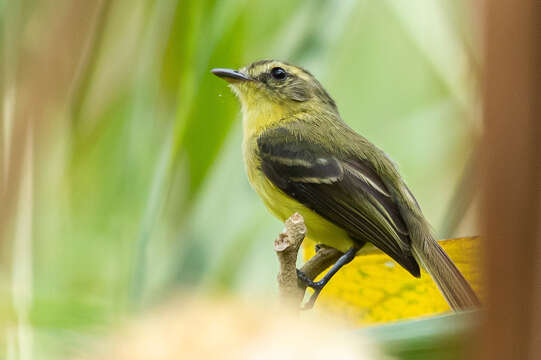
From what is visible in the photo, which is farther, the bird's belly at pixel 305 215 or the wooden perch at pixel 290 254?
the bird's belly at pixel 305 215

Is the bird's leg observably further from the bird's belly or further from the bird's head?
the bird's head

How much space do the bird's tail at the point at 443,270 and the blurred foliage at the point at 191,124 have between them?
0.11ft

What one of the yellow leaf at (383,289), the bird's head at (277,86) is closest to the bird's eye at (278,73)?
the bird's head at (277,86)

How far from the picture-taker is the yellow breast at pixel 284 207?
50 cm

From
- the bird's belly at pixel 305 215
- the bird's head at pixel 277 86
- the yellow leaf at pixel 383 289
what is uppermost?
the bird's head at pixel 277 86

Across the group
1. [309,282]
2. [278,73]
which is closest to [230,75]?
[278,73]

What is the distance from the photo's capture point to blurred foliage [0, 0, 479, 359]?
1.72 ft

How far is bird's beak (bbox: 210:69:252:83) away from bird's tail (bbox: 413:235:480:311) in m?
0.19

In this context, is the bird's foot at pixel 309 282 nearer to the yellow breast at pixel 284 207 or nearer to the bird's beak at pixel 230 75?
the yellow breast at pixel 284 207

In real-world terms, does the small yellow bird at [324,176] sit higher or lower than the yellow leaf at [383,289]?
higher

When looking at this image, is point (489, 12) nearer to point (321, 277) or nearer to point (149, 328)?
point (149, 328)

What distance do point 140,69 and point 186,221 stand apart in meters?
0.14

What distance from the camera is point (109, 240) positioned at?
21.7 inches

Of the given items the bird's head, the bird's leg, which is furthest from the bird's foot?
the bird's head
